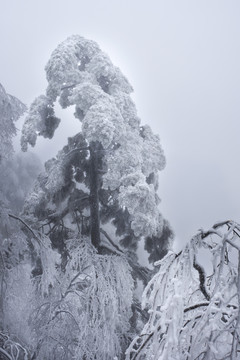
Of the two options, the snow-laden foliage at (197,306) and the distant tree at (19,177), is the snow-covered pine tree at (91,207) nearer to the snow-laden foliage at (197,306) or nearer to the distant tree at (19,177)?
the snow-laden foliage at (197,306)

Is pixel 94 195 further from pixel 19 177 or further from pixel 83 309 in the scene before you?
pixel 19 177

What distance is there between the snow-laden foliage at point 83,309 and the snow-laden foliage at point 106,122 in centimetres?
120

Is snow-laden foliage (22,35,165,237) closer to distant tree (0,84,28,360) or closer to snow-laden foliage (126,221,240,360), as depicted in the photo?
distant tree (0,84,28,360)

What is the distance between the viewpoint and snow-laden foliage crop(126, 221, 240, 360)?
192cm

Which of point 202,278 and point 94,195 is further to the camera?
point 94,195

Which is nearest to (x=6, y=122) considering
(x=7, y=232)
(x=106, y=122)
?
(x=7, y=232)

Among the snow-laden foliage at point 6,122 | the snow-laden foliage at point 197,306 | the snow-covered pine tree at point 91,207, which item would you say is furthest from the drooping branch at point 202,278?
the snow-laden foliage at point 6,122

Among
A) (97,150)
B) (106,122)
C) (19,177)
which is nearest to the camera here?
(106,122)

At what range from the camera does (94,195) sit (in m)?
8.75

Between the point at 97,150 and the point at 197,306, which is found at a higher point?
the point at 97,150

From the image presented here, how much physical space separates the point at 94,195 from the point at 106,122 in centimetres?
219

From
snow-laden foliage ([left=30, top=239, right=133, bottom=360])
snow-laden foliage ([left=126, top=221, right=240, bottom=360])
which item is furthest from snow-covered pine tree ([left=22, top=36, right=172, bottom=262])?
snow-laden foliage ([left=126, top=221, right=240, bottom=360])

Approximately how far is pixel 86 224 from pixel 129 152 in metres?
2.61

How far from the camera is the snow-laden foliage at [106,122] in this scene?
7.41 metres
